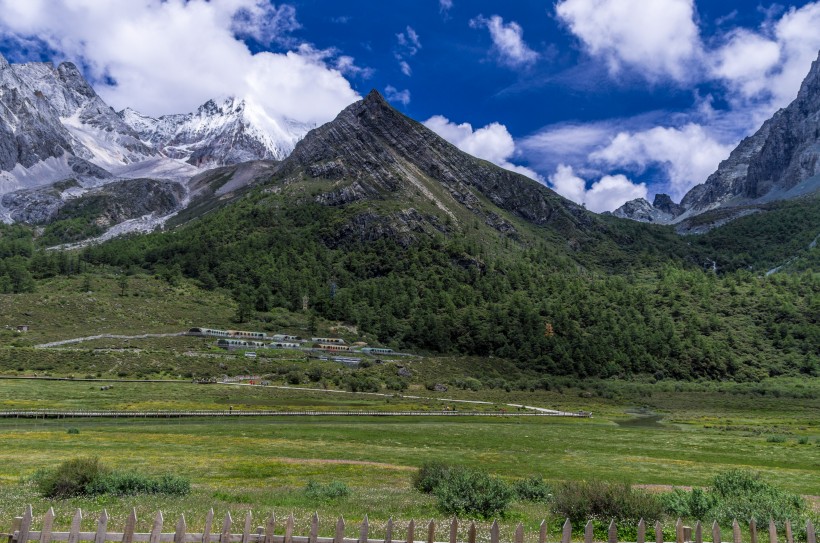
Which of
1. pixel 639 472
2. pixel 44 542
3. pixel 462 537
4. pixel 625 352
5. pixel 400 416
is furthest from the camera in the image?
pixel 625 352

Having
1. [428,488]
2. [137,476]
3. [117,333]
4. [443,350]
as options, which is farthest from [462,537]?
[443,350]

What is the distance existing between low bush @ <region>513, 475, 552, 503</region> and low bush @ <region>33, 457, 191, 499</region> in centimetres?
1459

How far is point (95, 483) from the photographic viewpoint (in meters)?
20.5

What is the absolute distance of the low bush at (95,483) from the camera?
2008cm

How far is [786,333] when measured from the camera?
18475cm

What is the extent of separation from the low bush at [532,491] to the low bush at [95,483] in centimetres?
1459

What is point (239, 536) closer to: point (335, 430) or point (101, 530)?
point (101, 530)

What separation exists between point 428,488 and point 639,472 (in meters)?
19.2

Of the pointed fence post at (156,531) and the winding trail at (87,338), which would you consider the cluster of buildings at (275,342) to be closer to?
the winding trail at (87,338)

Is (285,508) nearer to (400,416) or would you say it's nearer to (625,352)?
(400,416)

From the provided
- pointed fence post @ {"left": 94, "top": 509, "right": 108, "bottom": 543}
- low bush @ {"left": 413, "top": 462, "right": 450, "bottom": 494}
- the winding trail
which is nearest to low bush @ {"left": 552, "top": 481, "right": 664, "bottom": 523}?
low bush @ {"left": 413, "top": 462, "right": 450, "bottom": 494}

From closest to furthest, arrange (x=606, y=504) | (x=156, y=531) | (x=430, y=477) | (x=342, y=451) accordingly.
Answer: (x=156, y=531) < (x=606, y=504) < (x=430, y=477) < (x=342, y=451)

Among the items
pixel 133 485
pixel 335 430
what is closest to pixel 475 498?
pixel 133 485

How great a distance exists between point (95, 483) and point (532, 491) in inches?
723
